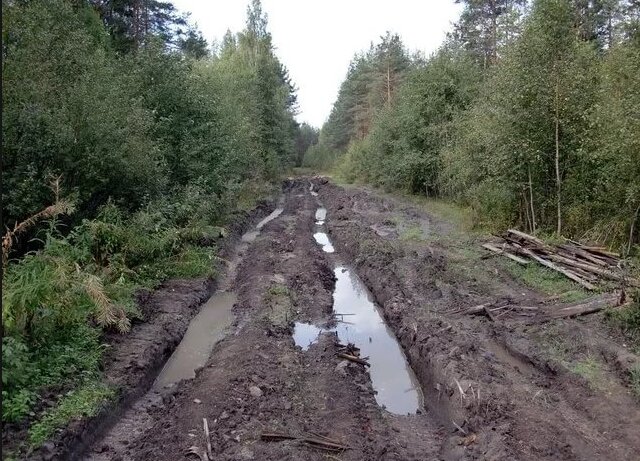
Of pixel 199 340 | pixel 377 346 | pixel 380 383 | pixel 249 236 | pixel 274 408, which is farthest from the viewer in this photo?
pixel 249 236

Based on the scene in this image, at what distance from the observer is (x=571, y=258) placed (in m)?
13.1

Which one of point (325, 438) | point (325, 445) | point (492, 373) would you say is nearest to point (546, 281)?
point (492, 373)

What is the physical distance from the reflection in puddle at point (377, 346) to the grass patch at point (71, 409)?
13.9 ft

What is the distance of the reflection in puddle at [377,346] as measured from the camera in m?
8.71

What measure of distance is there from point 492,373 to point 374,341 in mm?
3426

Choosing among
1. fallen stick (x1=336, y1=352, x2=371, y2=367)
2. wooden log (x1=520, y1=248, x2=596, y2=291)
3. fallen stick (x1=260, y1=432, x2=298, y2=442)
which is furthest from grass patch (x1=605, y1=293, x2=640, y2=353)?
fallen stick (x1=260, y1=432, x2=298, y2=442)

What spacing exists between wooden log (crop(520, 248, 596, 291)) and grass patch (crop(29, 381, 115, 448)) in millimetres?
9671

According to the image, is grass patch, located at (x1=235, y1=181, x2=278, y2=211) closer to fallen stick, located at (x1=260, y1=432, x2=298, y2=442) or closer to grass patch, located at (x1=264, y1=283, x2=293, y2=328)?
grass patch, located at (x1=264, y1=283, x2=293, y2=328)

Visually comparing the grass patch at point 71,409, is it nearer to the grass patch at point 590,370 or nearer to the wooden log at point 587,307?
the grass patch at point 590,370

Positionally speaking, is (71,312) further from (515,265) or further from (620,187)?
(620,187)

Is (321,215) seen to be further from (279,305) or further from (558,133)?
(279,305)

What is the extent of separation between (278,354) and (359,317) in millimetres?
3668

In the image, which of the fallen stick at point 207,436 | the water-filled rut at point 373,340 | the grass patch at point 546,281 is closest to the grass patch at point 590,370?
the water-filled rut at point 373,340

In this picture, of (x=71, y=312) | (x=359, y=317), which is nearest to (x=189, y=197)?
(x=359, y=317)
